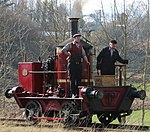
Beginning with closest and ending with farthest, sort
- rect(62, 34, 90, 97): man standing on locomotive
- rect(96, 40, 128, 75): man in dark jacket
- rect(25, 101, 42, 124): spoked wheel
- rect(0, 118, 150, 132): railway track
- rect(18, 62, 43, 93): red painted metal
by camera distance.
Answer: rect(0, 118, 150, 132): railway track, rect(62, 34, 90, 97): man standing on locomotive, rect(96, 40, 128, 75): man in dark jacket, rect(25, 101, 42, 124): spoked wheel, rect(18, 62, 43, 93): red painted metal

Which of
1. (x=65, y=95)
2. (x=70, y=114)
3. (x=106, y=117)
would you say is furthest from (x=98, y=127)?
(x=65, y=95)

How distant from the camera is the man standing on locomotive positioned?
11.4m

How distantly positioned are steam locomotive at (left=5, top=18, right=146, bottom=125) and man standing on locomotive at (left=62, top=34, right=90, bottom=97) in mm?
294

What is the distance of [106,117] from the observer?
12.3m

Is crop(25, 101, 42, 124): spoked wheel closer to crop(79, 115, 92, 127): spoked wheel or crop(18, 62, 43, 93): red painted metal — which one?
crop(18, 62, 43, 93): red painted metal

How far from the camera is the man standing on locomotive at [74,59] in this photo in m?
11.4

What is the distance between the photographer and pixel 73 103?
11.3 metres

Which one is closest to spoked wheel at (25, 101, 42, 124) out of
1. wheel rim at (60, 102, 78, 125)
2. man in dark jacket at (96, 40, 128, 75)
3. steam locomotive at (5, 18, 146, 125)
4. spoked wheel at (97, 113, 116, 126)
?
steam locomotive at (5, 18, 146, 125)

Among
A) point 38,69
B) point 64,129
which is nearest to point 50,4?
point 38,69

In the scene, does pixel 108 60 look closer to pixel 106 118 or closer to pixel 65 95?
pixel 65 95

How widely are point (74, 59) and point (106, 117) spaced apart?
7.00 feet

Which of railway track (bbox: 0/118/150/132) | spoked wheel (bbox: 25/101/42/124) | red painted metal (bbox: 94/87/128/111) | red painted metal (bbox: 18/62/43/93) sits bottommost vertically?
railway track (bbox: 0/118/150/132)

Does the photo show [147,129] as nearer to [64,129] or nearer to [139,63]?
[64,129]

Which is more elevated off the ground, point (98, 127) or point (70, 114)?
point (70, 114)
